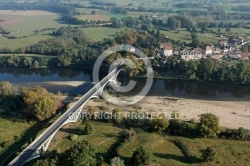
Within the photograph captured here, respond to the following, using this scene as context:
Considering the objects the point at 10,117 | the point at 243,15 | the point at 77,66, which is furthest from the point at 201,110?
the point at 243,15

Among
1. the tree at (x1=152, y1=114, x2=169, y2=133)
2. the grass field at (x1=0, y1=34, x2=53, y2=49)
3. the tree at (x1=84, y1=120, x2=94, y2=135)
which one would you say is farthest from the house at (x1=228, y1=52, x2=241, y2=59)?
the grass field at (x1=0, y1=34, x2=53, y2=49)

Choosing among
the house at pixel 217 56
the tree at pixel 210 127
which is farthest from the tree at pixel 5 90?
the house at pixel 217 56

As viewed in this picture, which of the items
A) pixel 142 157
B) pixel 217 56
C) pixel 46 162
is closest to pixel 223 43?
pixel 217 56

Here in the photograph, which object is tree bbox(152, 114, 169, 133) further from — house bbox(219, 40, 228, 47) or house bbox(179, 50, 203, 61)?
house bbox(219, 40, 228, 47)

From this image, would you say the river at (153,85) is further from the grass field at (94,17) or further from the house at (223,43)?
the grass field at (94,17)

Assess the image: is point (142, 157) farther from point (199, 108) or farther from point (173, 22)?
point (173, 22)

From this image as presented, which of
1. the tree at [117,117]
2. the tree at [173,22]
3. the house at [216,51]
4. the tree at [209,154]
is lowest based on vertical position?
the tree at [209,154]

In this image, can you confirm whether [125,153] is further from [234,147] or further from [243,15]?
[243,15]
